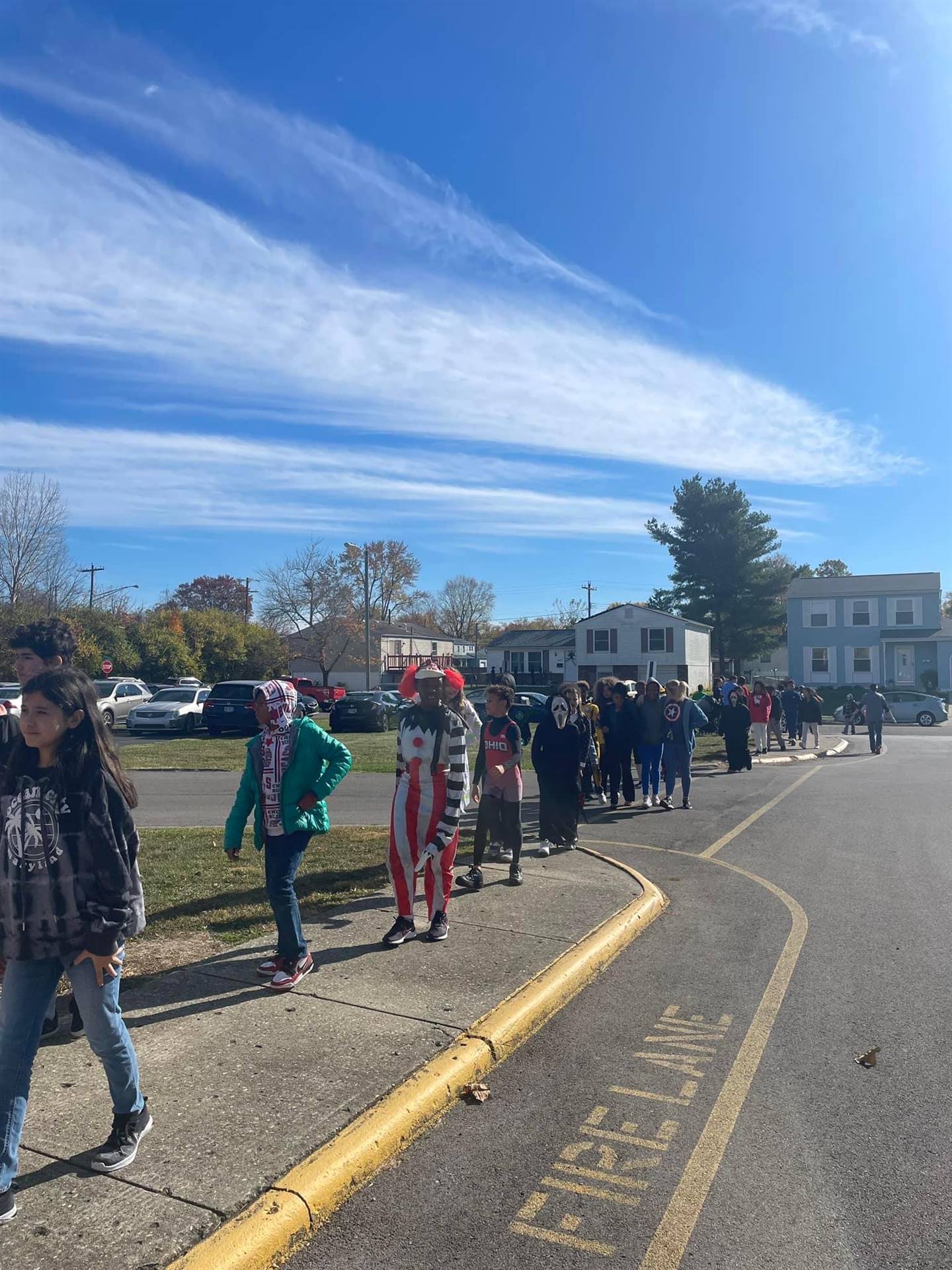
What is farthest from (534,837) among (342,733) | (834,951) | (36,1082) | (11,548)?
(11,548)

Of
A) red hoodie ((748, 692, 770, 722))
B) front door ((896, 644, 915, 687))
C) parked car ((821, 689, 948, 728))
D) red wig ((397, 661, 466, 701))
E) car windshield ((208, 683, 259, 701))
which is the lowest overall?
parked car ((821, 689, 948, 728))

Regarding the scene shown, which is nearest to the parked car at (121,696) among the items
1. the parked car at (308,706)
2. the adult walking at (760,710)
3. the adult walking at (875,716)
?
the parked car at (308,706)

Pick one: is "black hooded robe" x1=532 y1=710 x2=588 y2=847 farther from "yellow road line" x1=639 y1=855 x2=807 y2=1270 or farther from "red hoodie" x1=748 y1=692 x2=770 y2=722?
"red hoodie" x1=748 y1=692 x2=770 y2=722

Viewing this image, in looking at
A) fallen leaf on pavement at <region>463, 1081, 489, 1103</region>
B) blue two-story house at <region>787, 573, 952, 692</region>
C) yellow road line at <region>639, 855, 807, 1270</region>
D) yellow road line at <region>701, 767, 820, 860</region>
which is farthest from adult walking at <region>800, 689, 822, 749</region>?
blue two-story house at <region>787, 573, 952, 692</region>

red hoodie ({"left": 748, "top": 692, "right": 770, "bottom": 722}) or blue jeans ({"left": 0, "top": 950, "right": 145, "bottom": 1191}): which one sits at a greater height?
red hoodie ({"left": 748, "top": 692, "right": 770, "bottom": 722})

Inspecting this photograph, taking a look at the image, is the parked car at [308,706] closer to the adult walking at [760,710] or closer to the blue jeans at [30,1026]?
the blue jeans at [30,1026]

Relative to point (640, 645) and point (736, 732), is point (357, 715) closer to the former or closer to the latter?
point (736, 732)

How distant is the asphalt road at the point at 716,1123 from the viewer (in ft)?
10.9

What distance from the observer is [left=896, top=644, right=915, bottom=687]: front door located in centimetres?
5534

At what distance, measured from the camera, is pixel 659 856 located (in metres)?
10.2

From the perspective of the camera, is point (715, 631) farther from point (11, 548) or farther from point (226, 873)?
point (226, 873)

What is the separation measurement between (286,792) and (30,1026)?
215 centimetres

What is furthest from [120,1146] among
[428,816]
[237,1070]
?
[428,816]

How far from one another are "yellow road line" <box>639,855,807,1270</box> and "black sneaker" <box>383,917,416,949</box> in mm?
2243
